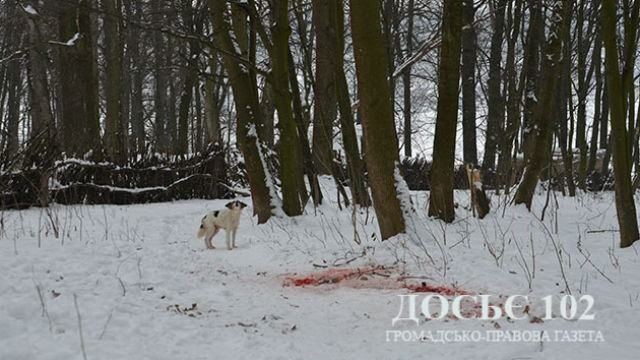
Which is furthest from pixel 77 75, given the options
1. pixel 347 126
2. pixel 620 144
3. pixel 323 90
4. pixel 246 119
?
pixel 620 144

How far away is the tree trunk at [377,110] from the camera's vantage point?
6172mm

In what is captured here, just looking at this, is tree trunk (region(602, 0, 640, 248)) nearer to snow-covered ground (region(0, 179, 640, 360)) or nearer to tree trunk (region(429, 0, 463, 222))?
snow-covered ground (region(0, 179, 640, 360))

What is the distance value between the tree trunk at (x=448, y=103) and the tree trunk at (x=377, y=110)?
1474mm

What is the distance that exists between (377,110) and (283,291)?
2269 mm

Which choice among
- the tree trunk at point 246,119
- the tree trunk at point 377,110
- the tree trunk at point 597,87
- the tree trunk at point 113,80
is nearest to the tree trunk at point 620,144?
the tree trunk at point 377,110

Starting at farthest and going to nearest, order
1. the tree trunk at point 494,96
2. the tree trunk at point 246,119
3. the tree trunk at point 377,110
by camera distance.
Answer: the tree trunk at point 494,96 < the tree trunk at point 246,119 < the tree trunk at point 377,110

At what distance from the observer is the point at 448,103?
7535 mm

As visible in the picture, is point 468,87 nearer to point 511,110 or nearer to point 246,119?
point 511,110

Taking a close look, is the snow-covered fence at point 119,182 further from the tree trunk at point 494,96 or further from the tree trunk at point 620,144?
the tree trunk at point 620,144

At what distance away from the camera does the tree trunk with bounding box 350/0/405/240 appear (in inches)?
243

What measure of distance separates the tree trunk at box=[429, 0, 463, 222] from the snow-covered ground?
22.0 inches

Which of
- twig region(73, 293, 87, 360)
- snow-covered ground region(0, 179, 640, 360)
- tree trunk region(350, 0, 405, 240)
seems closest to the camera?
twig region(73, 293, 87, 360)

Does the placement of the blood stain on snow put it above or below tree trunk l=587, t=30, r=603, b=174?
below

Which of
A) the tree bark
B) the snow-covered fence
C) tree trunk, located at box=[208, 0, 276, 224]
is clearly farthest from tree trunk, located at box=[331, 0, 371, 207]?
the snow-covered fence
